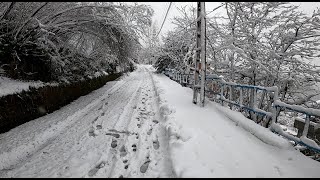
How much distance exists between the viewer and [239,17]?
29.0ft

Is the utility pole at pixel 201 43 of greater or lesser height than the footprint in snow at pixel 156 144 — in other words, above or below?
above

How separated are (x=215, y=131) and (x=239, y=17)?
5865mm

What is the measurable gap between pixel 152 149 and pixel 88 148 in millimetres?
1396

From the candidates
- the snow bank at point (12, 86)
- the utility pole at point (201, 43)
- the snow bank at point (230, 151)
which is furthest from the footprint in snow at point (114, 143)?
the utility pole at point (201, 43)

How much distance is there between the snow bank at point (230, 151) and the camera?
10.9 ft

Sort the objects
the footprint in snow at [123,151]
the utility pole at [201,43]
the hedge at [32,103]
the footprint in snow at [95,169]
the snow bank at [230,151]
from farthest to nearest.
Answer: the utility pole at [201,43] → the hedge at [32,103] → the footprint in snow at [123,151] → the footprint in snow at [95,169] → the snow bank at [230,151]

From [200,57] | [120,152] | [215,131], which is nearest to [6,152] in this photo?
[120,152]

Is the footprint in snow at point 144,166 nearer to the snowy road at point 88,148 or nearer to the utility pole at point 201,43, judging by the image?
the snowy road at point 88,148

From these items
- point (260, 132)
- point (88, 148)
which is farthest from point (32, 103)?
point (260, 132)

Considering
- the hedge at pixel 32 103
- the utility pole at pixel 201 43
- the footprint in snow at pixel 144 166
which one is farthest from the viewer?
the utility pole at pixel 201 43

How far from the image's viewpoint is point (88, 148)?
4.54m

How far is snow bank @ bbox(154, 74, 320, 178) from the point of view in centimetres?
333

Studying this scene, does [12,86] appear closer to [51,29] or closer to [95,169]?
[51,29]

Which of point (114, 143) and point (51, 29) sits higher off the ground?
point (51, 29)
